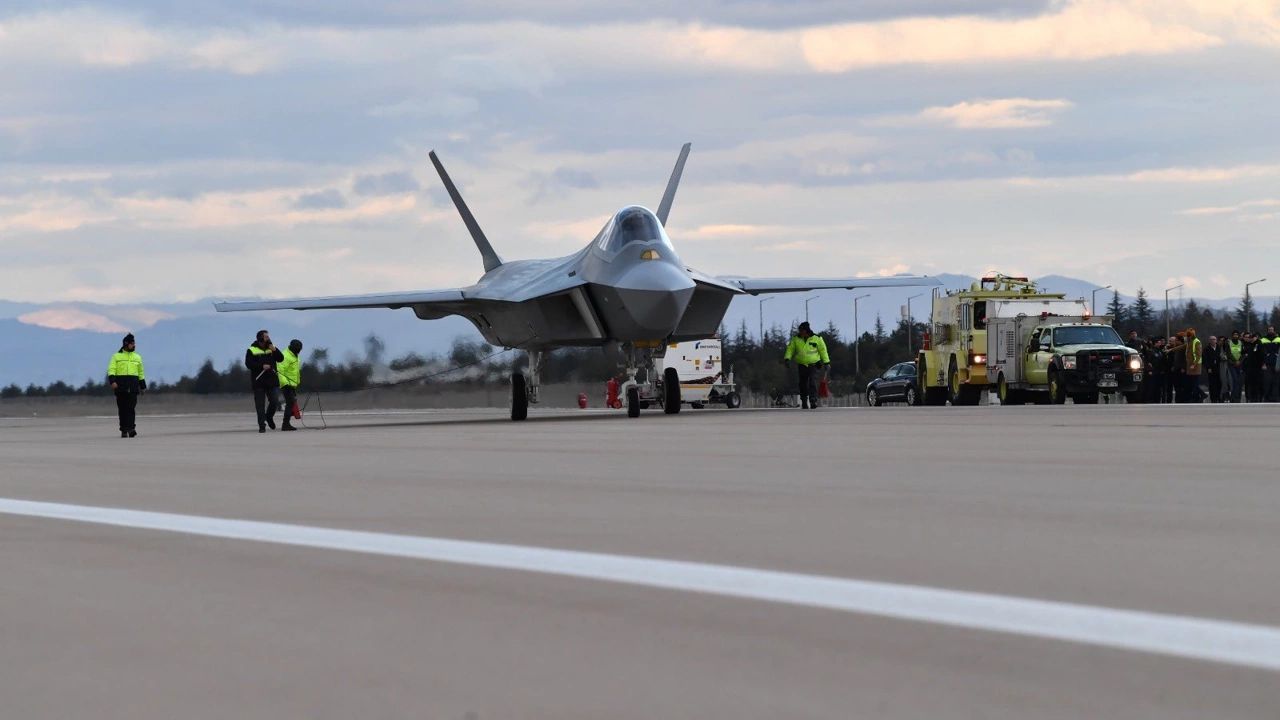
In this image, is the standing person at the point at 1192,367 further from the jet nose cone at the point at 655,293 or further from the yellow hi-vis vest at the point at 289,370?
the yellow hi-vis vest at the point at 289,370

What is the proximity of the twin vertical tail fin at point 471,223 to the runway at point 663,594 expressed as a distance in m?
21.5

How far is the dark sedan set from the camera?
48.4 meters

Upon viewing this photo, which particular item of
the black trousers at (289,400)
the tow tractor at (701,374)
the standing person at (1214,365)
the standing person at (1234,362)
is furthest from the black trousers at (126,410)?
the tow tractor at (701,374)

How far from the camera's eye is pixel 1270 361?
1291 inches

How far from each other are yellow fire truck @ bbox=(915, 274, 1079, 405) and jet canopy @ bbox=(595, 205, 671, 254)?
14.3m

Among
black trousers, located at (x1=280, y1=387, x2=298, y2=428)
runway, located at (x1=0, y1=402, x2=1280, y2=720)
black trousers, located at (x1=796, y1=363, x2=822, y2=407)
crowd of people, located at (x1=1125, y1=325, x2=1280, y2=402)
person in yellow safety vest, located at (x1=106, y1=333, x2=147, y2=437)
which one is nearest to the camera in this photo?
runway, located at (x1=0, y1=402, x2=1280, y2=720)

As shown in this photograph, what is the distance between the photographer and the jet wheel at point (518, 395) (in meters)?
26.7

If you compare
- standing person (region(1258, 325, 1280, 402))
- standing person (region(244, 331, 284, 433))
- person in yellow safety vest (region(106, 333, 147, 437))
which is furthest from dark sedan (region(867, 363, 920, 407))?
person in yellow safety vest (region(106, 333, 147, 437))

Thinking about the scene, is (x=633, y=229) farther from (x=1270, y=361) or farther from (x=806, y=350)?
(x=1270, y=361)

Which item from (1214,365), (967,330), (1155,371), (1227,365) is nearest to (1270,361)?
(1214,365)

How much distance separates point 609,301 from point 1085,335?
1320cm

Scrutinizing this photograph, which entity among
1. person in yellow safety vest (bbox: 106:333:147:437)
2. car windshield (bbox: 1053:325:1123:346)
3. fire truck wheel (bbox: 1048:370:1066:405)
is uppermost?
car windshield (bbox: 1053:325:1123:346)

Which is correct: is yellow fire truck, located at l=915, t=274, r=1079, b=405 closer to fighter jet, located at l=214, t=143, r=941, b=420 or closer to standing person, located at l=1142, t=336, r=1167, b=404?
standing person, located at l=1142, t=336, r=1167, b=404

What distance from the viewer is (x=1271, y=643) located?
385cm
